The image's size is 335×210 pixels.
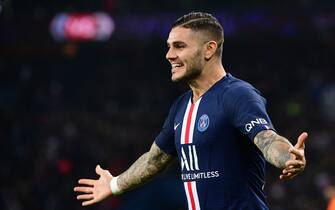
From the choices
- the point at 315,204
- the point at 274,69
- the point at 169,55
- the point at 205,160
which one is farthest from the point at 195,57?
the point at 274,69

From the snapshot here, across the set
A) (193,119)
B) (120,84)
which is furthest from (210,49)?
(120,84)

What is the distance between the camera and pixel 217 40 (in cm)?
432

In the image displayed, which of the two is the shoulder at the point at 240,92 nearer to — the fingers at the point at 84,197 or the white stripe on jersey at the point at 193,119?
the white stripe on jersey at the point at 193,119

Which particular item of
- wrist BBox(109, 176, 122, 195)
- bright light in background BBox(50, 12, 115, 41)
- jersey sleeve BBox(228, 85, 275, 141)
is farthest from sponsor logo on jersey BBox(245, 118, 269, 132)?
bright light in background BBox(50, 12, 115, 41)

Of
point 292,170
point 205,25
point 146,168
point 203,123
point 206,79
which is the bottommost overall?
point 292,170

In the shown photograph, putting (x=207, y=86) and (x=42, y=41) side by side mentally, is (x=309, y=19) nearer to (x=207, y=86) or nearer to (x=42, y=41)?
(x=42, y=41)

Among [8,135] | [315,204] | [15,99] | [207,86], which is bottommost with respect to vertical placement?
[315,204]

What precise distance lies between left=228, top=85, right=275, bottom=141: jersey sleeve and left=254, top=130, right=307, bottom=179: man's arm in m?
0.04

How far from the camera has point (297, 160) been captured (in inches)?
133

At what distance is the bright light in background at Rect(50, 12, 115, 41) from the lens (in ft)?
67.4

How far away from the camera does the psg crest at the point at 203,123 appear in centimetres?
408

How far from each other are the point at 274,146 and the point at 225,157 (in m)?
0.46

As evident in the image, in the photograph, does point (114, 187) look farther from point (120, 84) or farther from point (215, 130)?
point (120, 84)

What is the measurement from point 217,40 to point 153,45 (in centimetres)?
1834
